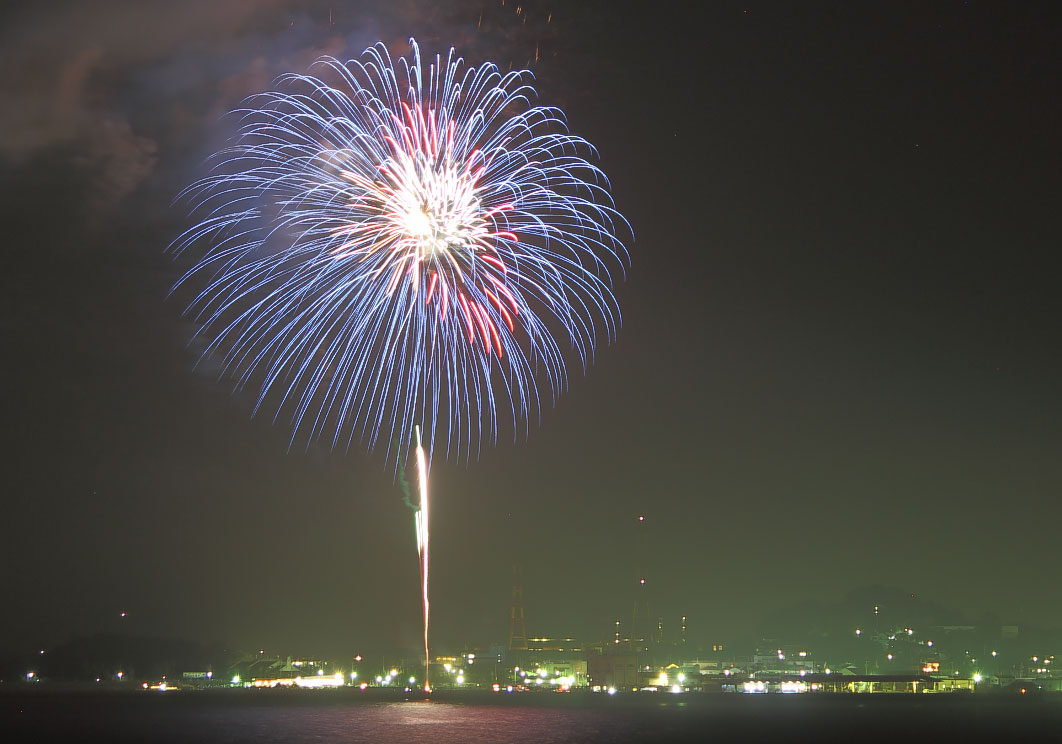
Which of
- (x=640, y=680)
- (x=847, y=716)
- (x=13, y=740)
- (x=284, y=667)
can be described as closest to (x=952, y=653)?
(x=640, y=680)

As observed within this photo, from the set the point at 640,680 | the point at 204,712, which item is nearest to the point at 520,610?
the point at 640,680

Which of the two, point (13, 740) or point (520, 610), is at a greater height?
point (520, 610)

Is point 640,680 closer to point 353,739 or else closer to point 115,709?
point 115,709

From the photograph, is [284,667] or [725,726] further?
[284,667]

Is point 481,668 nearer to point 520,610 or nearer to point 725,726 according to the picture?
point 520,610

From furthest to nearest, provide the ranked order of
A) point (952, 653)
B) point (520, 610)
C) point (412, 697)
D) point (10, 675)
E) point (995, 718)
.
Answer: point (952, 653) < point (10, 675) < point (520, 610) < point (412, 697) < point (995, 718)

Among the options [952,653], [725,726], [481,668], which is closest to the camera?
[725,726]
